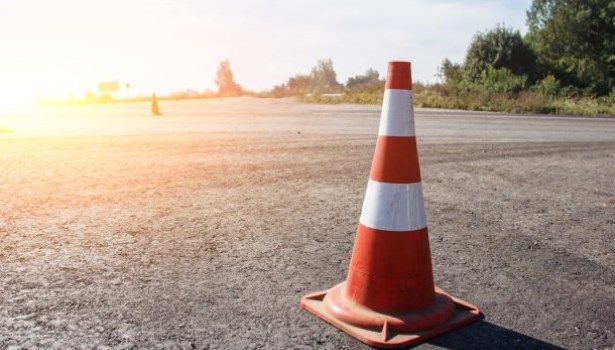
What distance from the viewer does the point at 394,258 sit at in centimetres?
248

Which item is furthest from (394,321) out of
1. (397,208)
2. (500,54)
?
(500,54)

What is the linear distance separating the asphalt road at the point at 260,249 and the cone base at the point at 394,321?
0.05m

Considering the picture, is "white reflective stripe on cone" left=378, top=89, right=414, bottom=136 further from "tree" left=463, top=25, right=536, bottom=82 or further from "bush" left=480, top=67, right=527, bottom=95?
"tree" left=463, top=25, right=536, bottom=82

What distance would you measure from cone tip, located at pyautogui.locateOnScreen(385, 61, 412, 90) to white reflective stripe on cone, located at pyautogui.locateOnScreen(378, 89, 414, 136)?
0.03 metres

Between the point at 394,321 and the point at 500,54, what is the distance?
125ft

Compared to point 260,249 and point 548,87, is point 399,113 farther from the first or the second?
point 548,87

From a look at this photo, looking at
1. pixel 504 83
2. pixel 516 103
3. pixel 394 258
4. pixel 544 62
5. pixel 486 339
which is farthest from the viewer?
pixel 544 62

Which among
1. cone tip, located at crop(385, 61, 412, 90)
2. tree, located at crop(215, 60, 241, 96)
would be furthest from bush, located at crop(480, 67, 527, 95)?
tree, located at crop(215, 60, 241, 96)

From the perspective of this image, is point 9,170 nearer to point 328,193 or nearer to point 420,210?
point 328,193

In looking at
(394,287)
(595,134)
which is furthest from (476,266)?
(595,134)

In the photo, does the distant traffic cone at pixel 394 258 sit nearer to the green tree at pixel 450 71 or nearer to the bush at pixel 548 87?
the bush at pixel 548 87

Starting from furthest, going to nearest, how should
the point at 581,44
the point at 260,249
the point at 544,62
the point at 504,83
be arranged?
the point at 544,62 < the point at 581,44 < the point at 504,83 < the point at 260,249

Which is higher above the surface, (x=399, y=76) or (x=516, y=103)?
(x=399, y=76)

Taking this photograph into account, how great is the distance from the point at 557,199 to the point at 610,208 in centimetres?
45
